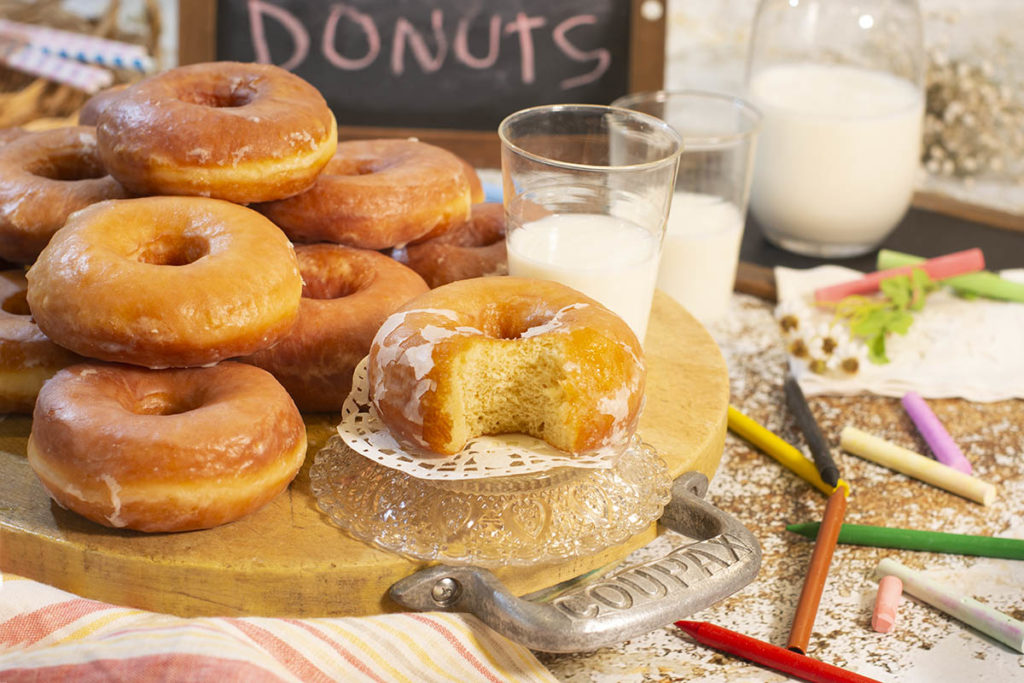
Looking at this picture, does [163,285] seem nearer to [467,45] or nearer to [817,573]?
[817,573]

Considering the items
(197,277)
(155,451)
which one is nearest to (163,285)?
(197,277)

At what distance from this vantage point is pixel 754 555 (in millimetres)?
1053

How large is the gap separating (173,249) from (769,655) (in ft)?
2.48

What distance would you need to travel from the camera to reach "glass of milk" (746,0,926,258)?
6.51ft

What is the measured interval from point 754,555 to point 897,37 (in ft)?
4.49

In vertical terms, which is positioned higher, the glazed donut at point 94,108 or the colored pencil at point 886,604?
the glazed donut at point 94,108

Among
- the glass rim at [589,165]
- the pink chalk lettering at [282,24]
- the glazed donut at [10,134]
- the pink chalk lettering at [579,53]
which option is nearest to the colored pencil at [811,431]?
the glass rim at [589,165]

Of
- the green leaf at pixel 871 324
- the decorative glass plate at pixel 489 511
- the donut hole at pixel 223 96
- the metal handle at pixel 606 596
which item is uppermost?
the donut hole at pixel 223 96

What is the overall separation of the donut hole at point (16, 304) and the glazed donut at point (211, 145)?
0.64 ft

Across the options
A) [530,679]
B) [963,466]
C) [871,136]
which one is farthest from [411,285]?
[871,136]

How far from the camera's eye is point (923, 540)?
4.09ft

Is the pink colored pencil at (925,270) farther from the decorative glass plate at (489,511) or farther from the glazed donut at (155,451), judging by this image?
the glazed donut at (155,451)

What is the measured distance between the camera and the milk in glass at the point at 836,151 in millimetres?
1977

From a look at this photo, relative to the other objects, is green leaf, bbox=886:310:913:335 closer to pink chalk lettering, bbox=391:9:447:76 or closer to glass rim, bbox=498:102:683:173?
glass rim, bbox=498:102:683:173
